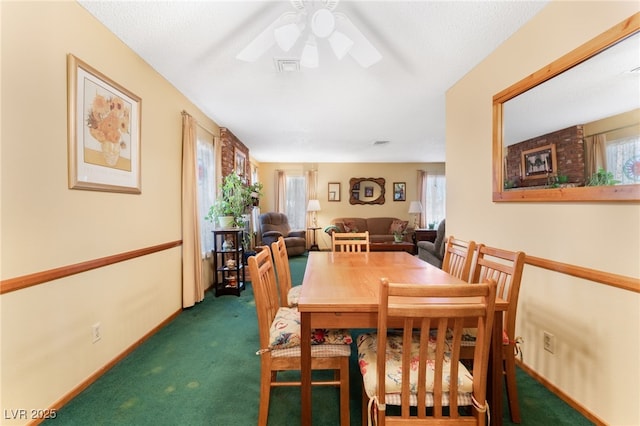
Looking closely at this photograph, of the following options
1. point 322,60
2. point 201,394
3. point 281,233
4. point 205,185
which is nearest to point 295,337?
point 201,394

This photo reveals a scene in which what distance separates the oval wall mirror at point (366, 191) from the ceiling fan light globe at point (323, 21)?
614cm

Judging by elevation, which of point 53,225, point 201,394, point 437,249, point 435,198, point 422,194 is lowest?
point 201,394

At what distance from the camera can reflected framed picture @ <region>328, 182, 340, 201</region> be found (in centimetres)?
755

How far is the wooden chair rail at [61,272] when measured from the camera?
132 cm

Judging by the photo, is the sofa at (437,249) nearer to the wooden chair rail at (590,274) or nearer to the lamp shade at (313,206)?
the wooden chair rail at (590,274)

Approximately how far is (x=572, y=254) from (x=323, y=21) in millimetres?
1900

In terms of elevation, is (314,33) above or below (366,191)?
above

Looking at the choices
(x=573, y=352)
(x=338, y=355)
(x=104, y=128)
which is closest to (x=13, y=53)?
(x=104, y=128)

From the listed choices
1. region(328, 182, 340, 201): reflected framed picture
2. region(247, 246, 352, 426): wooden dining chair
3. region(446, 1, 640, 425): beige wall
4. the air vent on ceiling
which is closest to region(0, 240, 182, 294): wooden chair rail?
region(247, 246, 352, 426): wooden dining chair

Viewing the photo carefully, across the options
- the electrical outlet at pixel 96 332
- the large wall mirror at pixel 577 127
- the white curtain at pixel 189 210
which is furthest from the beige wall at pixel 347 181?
the electrical outlet at pixel 96 332

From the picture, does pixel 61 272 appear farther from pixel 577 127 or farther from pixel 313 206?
pixel 313 206

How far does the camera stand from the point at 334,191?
7.56 m

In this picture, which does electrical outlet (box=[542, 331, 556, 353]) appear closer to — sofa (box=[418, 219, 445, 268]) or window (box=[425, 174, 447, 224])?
sofa (box=[418, 219, 445, 268])

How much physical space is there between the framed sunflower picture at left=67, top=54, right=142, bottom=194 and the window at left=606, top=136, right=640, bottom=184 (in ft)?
9.71
